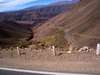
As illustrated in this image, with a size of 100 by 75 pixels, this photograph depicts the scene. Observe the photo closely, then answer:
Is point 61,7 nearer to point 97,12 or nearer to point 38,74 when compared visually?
point 97,12

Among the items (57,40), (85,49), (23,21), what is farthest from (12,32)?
(85,49)

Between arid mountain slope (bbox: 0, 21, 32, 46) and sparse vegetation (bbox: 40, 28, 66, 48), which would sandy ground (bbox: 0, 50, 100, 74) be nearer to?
sparse vegetation (bbox: 40, 28, 66, 48)

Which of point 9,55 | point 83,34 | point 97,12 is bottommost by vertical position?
point 9,55

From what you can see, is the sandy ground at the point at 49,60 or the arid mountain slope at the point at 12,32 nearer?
the sandy ground at the point at 49,60

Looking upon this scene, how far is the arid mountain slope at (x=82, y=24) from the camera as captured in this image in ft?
79.7

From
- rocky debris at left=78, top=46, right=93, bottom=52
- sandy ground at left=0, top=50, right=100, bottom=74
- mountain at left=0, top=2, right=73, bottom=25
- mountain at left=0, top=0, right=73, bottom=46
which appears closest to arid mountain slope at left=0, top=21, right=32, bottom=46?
mountain at left=0, top=0, right=73, bottom=46

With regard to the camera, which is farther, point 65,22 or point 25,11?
point 25,11

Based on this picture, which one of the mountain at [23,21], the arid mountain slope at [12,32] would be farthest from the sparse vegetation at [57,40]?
the mountain at [23,21]

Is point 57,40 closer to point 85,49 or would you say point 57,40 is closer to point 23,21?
point 85,49

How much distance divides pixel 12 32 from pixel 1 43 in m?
3.21

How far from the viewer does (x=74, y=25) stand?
2780 centimetres

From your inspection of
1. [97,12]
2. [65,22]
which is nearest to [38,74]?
[97,12]

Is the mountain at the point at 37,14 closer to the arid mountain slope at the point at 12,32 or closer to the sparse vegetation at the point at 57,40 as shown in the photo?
the arid mountain slope at the point at 12,32

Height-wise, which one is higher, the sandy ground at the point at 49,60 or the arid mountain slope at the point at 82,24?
the arid mountain slope at the point at 82,24
